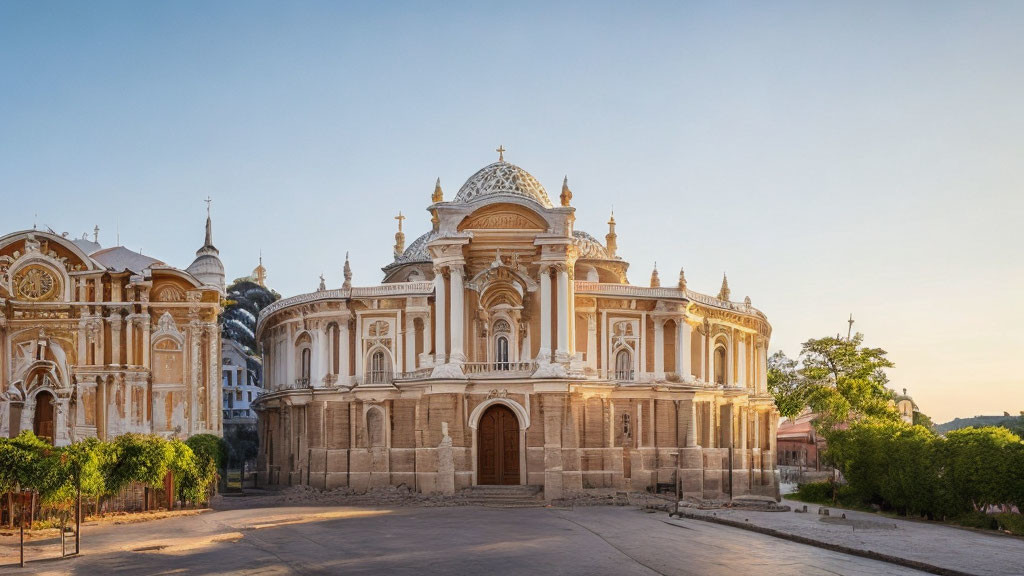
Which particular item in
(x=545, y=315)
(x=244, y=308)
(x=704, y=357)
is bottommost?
(x=704, y=357)

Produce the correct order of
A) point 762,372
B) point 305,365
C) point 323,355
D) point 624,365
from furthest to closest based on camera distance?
point 762,372 → point 305,365 → point 323,355 → point 624,365

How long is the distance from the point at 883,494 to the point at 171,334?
30077 millimetres

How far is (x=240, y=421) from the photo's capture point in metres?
79.8

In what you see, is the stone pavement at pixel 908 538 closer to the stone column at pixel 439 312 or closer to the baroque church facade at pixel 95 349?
the stone column at pixel 439 312

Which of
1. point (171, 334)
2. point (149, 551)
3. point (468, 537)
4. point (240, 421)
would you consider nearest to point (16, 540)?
point (149, 551)

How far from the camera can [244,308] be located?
276ft

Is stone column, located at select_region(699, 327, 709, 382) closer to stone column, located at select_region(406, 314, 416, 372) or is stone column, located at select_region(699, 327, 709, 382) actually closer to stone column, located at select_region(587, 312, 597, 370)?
stone column, located at select_region(587, 312, 597, 370)

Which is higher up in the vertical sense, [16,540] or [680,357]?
[680,357]

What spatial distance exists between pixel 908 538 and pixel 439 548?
12810 millimetres

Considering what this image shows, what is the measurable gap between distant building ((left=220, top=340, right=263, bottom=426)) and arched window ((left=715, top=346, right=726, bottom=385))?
132 ft

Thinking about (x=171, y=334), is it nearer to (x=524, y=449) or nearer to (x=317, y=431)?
(x=317, y=431)

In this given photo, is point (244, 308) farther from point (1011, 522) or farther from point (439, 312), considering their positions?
point (1011, 522)

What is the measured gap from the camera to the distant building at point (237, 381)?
81438mm

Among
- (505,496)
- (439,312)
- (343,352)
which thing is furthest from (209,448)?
(505,496)
